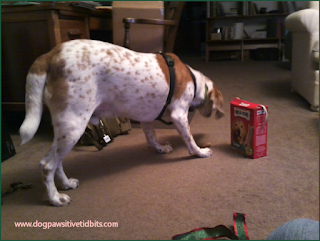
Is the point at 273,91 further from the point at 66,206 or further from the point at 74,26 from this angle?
the point at 66,206

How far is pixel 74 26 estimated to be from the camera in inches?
88.0

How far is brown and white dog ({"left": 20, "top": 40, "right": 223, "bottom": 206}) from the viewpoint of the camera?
1331mm

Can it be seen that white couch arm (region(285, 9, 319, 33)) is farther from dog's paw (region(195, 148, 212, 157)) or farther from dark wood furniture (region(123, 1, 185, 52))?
dog's paw (region(195, 148, 212, 157))

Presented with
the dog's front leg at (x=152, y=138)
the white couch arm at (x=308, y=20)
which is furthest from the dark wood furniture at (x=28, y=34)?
the white couch arm at (x=308, y=20)

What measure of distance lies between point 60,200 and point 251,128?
118cm

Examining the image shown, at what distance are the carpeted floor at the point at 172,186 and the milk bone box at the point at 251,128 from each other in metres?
0.06

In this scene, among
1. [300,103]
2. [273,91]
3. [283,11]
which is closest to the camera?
[300,103]

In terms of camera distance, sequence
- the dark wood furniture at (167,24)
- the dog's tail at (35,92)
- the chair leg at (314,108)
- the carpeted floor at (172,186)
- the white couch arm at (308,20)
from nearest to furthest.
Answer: the carpeted floor at (172,186) < the dog's tail at (35,92) < the dark wood furniture at (167,24) < the white couch arm at (308,20) < the chair leg at (314,108)

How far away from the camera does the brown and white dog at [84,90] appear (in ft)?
4.37

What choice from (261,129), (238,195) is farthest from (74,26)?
(238,195)

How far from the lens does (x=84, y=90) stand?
137 cm

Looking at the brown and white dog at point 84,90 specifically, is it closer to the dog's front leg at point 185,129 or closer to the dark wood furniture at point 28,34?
the dog's front leg at point 185,129

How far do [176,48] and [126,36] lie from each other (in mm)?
5350

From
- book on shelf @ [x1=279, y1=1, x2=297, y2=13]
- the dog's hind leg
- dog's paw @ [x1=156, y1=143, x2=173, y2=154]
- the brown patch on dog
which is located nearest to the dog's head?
dog's paw @ [x1=156, y1=143, x2=173, y2=154]
